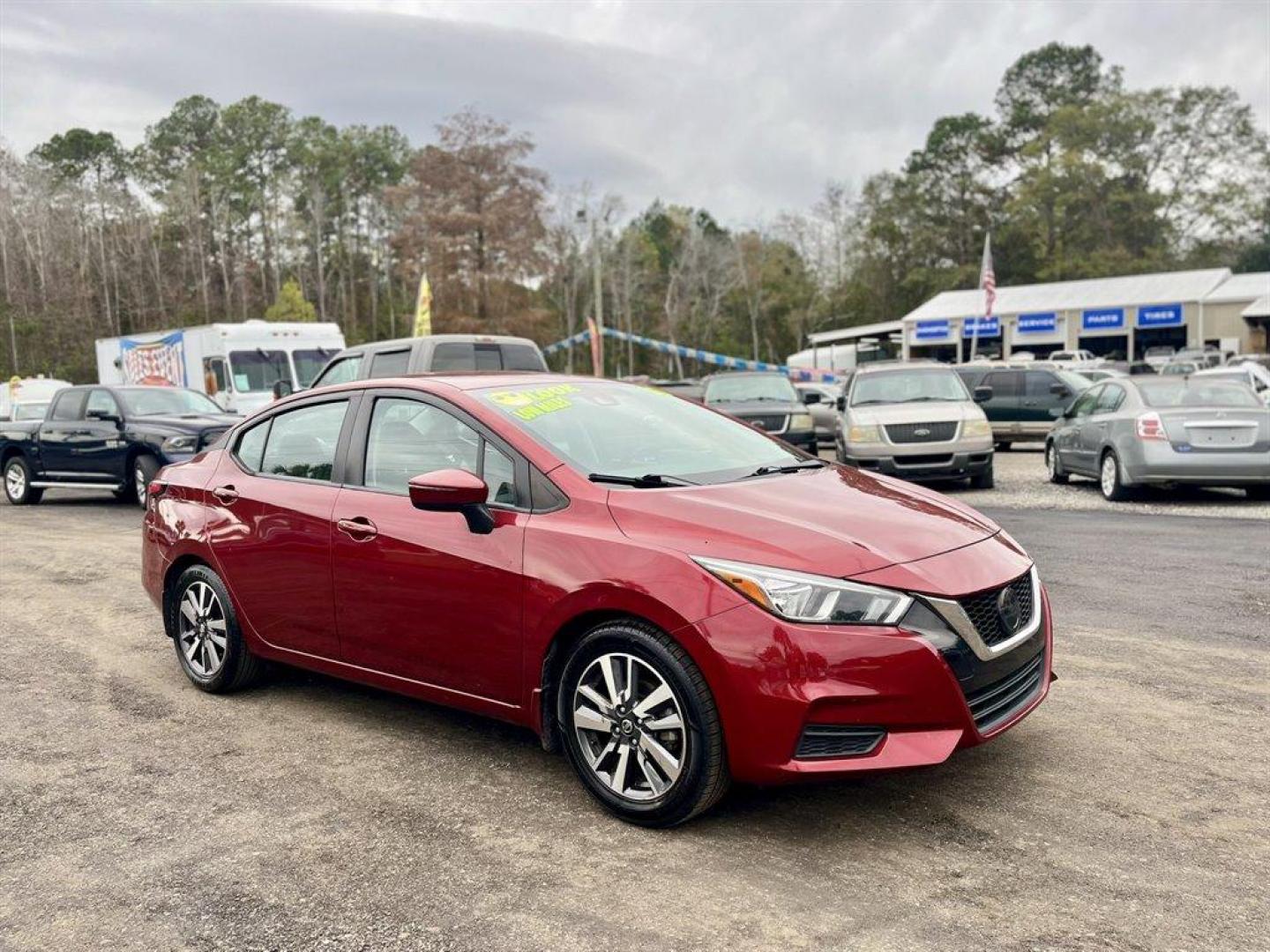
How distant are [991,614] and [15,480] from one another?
53.3ft

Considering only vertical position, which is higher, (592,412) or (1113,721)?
(592,412)

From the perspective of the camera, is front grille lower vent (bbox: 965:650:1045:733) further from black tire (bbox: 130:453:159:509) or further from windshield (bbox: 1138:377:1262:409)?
black tire (bbox: 130:453:159:509)

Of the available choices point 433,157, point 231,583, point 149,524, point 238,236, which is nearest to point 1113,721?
point 231,583

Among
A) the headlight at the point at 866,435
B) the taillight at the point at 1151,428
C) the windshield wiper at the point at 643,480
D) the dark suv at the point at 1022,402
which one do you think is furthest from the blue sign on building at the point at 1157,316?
the windshield wiper at the point at 643,480

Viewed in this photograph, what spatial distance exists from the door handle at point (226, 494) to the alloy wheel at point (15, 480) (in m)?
12.6

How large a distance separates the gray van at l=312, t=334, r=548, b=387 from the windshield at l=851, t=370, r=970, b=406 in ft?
16.6

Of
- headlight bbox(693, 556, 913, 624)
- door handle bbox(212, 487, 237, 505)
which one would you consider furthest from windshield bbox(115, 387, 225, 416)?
headlight bbox(693, 556, 913, 624)

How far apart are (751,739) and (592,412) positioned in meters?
1.72

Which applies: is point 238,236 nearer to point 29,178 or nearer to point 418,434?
point 29,178

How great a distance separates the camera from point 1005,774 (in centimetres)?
406

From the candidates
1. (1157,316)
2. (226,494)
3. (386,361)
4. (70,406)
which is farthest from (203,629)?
(1157,316)

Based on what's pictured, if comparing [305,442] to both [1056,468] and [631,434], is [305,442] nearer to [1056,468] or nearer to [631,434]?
[631,434]

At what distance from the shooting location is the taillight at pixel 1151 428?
11352mm

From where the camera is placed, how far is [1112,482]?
12.1 metres
